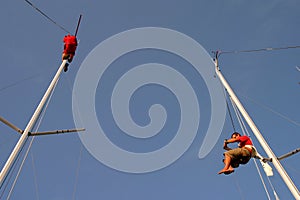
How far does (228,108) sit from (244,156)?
360cm

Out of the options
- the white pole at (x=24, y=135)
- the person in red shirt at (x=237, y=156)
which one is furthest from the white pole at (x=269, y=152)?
the white pole at (x=24, y=135)

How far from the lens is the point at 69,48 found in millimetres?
11625

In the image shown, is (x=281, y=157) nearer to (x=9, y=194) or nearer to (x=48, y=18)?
(x=9, y=194)

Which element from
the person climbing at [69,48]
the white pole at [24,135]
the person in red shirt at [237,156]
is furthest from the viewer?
the person climbing at [69,48]

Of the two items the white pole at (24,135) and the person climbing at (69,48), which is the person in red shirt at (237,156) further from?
the person climbing at (69,48)

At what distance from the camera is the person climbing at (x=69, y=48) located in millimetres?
11316

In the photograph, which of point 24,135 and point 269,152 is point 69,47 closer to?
point 24,135

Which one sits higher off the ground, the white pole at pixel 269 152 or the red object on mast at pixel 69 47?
the red object on mast at pixel 69 47

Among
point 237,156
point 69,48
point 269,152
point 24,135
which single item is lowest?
point 269,152

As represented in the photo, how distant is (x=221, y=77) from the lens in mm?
10742

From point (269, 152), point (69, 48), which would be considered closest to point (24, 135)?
point (69, 48)

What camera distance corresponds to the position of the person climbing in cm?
1132

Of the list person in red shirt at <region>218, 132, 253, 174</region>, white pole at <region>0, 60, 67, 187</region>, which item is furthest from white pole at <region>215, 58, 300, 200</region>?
white pole at <region>0, 60, 67, 187</region>

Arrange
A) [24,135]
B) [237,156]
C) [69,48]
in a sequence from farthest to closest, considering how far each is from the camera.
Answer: [69,48], [237,156], [24,135]
